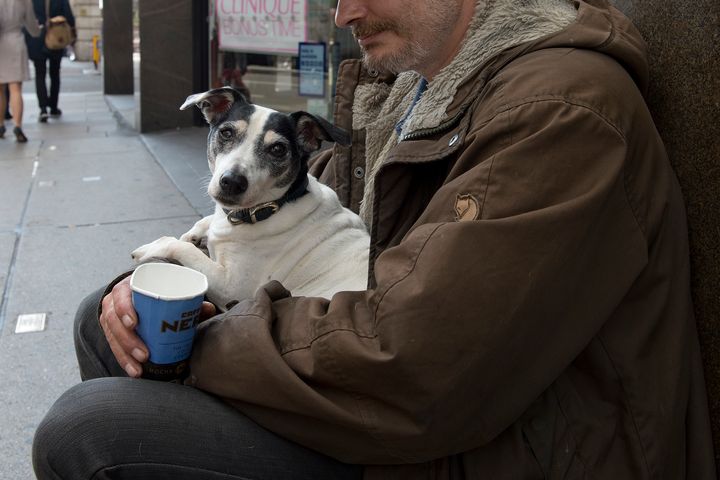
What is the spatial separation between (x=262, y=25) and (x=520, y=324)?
713 cm

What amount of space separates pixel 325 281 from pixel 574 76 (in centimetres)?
139

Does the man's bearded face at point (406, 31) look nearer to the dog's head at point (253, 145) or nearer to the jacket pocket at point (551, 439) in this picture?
the dog's head at point (253, 145)

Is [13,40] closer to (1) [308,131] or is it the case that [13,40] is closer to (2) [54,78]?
(2) [54,78]

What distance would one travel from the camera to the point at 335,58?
7336 millimetres

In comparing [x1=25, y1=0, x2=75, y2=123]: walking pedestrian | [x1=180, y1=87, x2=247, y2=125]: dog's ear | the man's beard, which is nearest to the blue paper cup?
the man's beard

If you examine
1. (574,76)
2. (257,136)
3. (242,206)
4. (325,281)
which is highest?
(574,76)

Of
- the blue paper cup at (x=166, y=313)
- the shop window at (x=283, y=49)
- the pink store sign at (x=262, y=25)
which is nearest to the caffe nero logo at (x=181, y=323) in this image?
the blue paper cup at (x=166, y=313)

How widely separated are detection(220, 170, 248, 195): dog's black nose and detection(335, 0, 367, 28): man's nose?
859 mm

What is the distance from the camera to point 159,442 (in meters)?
1.55

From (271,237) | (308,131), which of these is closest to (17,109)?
(308,131)

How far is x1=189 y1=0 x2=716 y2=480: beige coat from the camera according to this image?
1428 millimetres

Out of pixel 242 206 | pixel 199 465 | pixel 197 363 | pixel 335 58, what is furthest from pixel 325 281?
pixel 335 58

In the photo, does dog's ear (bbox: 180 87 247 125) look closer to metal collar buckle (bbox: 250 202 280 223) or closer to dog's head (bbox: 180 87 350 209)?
dog's head (bbox: 180 87 350 209)

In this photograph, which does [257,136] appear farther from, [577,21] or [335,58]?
[335,58]
